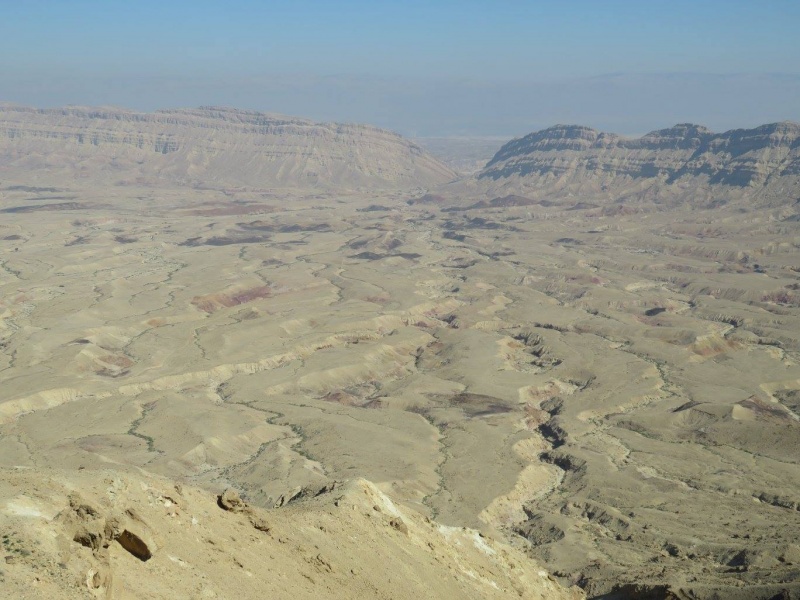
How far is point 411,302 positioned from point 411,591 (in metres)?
103

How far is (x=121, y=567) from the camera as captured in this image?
24234 mm

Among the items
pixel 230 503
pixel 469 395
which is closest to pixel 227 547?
pixel 230 503

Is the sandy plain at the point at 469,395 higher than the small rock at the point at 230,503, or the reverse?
the small rock at the point at 230,503

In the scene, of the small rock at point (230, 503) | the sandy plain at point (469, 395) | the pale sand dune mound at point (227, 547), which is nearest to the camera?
the pale sand dune mound at point (227, 547)

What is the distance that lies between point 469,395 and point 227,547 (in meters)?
63.5

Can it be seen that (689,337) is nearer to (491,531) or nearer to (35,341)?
(491,531)

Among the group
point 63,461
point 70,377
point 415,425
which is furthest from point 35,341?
point 415,425

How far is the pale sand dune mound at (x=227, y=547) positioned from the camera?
75.2 ft

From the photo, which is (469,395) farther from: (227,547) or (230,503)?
(227,547)

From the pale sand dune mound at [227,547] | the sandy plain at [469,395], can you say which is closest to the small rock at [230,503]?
the pale sand dune mound at [227,547]

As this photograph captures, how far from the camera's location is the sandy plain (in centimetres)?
5803

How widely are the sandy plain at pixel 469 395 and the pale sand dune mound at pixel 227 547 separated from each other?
9.31m

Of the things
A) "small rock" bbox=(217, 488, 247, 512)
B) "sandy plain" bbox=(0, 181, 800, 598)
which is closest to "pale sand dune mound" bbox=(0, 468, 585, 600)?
"small rock" bbox=(217, 488, 247, 512)

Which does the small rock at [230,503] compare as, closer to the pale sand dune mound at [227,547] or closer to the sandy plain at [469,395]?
the pale sand dune mound at [227,547]
